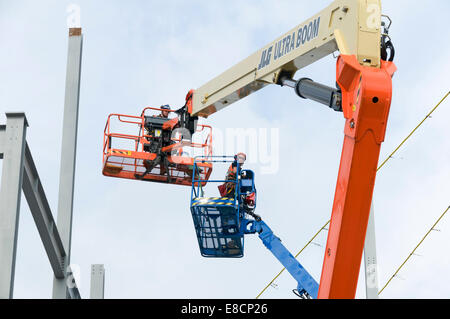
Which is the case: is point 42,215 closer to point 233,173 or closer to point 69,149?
point 69,149

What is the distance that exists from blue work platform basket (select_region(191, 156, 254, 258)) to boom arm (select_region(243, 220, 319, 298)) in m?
0.41

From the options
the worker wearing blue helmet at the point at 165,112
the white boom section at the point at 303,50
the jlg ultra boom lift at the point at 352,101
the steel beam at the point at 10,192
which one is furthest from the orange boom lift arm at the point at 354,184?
the worker wearing blue helmet at the point at 165,112

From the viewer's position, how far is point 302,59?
12.9 meters

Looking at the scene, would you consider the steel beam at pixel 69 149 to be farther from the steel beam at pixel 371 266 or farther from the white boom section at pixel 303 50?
the steel beam at pixel 371 266

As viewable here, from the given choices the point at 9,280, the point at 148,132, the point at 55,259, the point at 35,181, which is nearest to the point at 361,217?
the point at 9,280

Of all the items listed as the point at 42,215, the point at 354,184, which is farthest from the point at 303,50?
the point at 42,215

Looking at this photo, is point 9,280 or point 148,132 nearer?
point 9,280

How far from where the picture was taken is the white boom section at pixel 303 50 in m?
10.5

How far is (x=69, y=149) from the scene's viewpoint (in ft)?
53.1

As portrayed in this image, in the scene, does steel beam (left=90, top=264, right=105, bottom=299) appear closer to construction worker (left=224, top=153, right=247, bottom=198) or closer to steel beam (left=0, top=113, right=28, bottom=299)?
construction worker (left=224, top=153, right=247, bottom=198)

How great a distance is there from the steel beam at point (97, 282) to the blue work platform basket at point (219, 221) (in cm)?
277

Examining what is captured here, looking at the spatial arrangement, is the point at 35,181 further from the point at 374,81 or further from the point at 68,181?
the point at 374,81

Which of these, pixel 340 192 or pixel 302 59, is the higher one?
pixel 302 59
